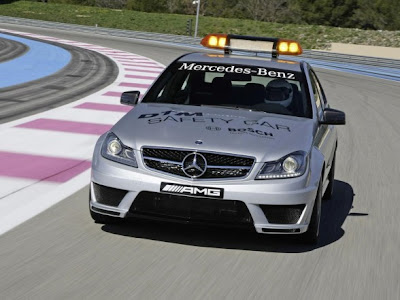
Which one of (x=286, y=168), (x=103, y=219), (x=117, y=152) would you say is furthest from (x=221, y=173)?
(x=103, y=219)

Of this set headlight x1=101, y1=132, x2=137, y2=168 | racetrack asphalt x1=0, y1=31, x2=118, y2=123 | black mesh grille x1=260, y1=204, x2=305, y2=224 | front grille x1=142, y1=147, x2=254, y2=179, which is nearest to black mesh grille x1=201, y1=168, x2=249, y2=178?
front grille x1=142, y1=147, x2=254, y2=179

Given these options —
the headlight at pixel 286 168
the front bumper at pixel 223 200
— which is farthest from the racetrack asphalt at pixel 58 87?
the headlight at pixel 286 168

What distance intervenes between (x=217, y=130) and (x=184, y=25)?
221 feet

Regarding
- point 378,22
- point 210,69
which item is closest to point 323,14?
point 378,22

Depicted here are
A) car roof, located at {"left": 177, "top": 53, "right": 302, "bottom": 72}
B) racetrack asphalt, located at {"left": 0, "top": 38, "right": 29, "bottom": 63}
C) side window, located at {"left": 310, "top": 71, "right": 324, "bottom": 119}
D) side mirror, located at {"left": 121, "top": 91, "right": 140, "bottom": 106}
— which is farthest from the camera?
racetrack asphalt, located at {"left": 0, "top": 38, "right": 29, "bottom": 63}

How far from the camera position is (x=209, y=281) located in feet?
17.5

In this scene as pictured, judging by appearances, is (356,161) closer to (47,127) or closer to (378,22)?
(47,127)

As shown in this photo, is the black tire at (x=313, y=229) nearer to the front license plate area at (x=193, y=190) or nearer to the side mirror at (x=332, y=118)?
the front license plate area at (x=193, y=190)

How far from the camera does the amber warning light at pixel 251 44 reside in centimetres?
880

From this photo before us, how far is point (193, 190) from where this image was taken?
5977 millimetres

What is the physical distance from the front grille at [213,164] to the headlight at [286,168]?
0.39 feet

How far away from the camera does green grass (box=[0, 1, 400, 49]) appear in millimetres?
58656

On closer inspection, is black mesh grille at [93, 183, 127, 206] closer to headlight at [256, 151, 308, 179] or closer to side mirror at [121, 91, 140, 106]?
headlight at [256, 151, 308, 179]

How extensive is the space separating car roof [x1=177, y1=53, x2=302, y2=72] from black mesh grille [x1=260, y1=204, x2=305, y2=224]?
2156 mm
